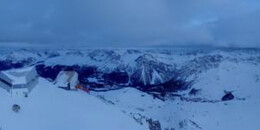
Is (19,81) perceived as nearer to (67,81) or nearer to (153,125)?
(67,81)

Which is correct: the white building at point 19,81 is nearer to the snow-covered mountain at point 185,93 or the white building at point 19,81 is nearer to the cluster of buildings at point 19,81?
the cluster of buildings at point 19,81

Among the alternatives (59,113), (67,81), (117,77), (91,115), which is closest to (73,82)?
(67,81)

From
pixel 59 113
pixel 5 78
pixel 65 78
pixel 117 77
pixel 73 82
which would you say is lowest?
pixel 117 77

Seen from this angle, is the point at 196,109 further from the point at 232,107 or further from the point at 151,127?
the point at 151,127

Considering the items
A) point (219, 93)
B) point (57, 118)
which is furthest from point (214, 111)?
point (219, 93)

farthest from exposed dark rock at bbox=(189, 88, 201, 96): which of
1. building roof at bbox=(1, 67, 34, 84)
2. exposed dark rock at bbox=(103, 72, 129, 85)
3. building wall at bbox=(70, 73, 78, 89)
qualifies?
building roof at bbox=(1, 67, 34, 84)

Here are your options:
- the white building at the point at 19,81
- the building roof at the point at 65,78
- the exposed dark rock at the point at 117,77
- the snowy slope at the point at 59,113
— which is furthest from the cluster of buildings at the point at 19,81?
the exposed dark rock at the point at 117,77
